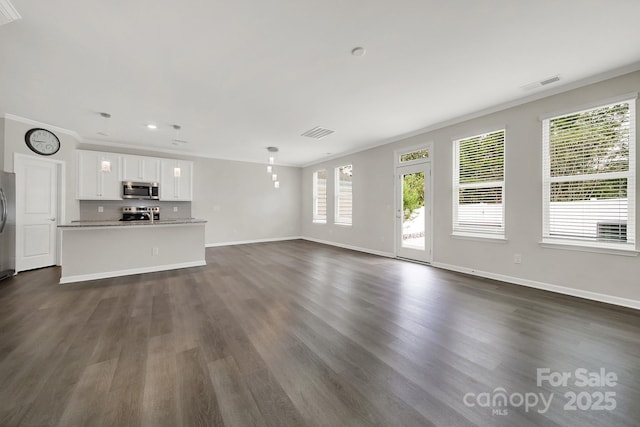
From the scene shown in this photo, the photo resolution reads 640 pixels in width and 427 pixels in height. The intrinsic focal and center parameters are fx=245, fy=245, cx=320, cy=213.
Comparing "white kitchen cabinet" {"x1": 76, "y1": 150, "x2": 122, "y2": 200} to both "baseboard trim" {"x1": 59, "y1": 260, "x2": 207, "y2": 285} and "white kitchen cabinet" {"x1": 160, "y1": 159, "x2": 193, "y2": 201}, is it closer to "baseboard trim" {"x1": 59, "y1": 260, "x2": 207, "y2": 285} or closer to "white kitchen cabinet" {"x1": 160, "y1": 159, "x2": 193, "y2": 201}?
"white kitchen cabinet" {"x1": 160, "y1": 159, "x2": 193, "y2": 201}

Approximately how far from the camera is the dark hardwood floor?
144 cm

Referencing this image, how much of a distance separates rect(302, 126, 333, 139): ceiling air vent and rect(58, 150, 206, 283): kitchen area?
2.74 m

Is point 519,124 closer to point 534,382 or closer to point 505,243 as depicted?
point 505,243

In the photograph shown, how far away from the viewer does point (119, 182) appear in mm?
5887

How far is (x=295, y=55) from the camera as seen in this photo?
262 cm

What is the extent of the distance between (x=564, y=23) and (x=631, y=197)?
7.42 feet

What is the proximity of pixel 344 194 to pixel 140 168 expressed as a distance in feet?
17.9

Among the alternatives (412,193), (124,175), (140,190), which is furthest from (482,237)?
(124,175)

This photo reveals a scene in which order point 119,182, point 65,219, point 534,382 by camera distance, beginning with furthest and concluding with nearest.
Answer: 1. point 119,182
2. point 65,219
3. point 534,382

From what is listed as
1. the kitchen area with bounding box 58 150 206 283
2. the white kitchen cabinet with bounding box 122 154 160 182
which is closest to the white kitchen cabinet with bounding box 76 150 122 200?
the kitchen area with bounding box 58 150 206 283

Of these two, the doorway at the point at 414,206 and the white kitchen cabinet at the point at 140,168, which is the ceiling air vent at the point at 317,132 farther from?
the white kitchen cabinet at the point at 140,168

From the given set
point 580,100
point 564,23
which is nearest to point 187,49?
point 564,23

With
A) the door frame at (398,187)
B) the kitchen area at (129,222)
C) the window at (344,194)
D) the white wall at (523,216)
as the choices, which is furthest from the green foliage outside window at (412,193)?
the kitchen area at (129,222)

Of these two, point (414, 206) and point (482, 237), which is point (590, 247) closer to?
point (482, 237)
